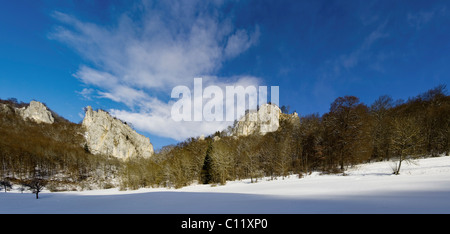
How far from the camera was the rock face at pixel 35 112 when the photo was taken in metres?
130

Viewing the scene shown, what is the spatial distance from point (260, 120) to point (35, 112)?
19210 cm

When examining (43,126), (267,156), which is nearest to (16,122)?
(43,126)

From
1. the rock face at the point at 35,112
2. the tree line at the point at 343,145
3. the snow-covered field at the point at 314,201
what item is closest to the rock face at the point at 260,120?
the tree line at the point at 343,145

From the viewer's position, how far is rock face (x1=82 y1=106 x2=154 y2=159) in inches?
4176

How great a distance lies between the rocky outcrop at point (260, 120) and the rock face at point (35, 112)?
17214 cm

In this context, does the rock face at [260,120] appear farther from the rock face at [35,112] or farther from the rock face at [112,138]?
the rock face at [35,112]

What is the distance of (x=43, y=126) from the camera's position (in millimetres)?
125938

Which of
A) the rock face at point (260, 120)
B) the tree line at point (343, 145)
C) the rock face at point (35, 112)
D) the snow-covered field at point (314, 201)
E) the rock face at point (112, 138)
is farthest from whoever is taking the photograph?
the rock face at point (35, 112)

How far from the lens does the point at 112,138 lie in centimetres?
11012

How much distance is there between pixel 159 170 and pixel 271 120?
219ft

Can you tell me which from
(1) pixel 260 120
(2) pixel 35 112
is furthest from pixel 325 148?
(2) pixel 35 112

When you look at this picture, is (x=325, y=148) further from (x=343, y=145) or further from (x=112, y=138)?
(x=112, y=138)

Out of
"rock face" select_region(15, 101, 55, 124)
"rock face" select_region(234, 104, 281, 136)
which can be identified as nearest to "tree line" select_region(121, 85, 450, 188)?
"rock face" select_region(234, 104, 281, 136)
